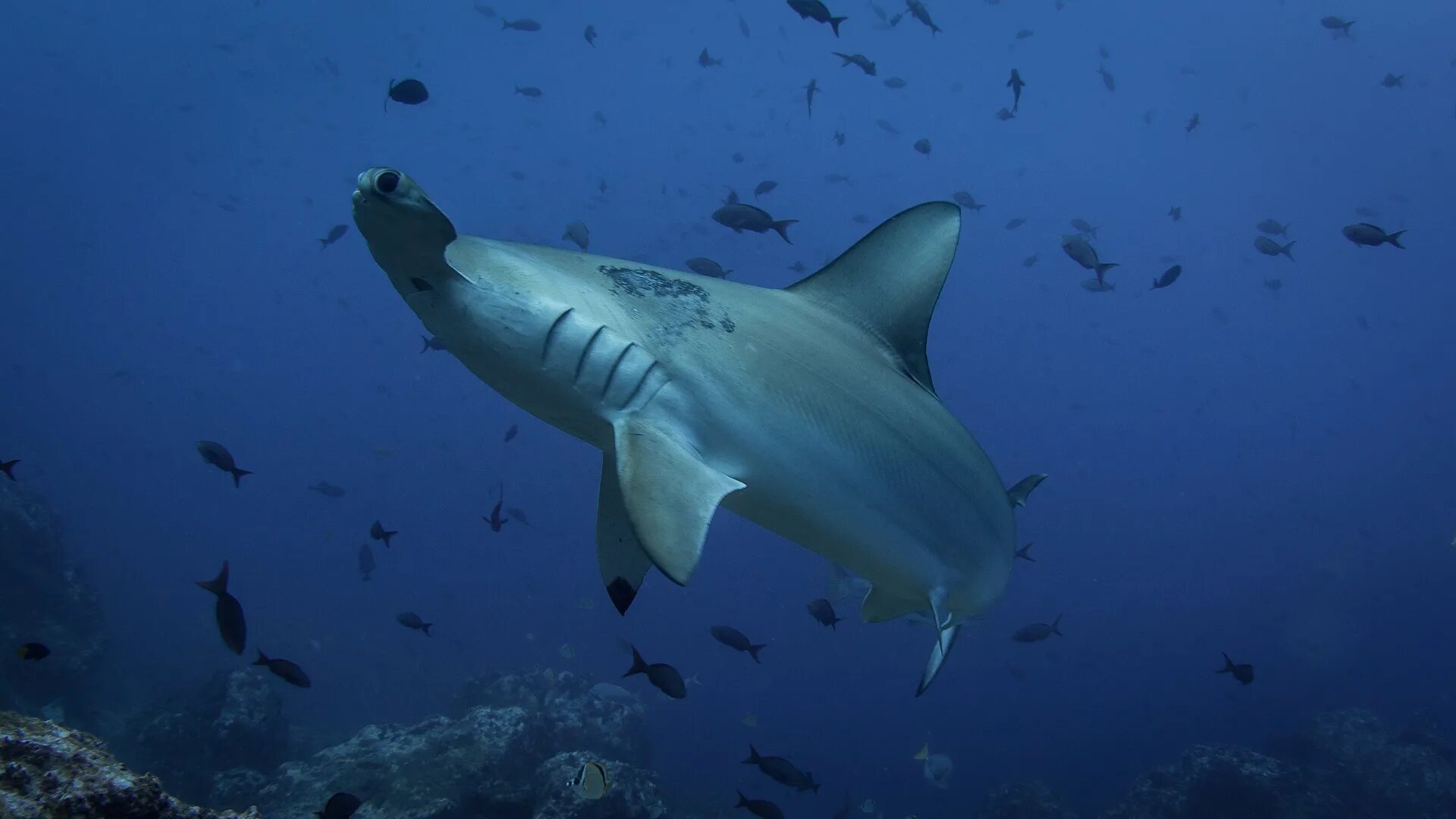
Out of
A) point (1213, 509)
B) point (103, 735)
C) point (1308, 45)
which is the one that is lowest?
point (1213, 509)

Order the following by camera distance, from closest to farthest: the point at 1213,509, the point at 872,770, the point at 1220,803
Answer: the point at 1220,803 → the point at 872,770 → the point at 1213,509

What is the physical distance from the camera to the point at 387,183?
1.64 m

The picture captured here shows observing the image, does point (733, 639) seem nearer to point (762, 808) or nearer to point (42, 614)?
point (762, 808)

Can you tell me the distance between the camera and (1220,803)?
41.9 feet

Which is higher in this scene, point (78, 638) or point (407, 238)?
point (407, 238)

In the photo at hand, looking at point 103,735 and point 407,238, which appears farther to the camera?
point 103,735

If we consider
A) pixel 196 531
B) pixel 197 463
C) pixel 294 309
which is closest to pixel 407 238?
pixel 196 531

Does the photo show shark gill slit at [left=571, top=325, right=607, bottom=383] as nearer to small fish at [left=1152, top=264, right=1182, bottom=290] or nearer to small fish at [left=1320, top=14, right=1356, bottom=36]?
small fish at [left=1152, top=264, right=1182, bottom=290]

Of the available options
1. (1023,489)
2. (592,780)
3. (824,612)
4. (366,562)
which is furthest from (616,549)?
(366,562)

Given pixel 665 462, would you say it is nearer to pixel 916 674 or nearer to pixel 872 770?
pixel 872 770

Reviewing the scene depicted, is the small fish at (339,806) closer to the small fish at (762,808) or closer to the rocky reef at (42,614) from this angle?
the small fish at (762,808)

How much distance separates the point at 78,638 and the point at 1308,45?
68667 mm

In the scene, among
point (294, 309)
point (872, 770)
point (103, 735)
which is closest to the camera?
point (103, 735)

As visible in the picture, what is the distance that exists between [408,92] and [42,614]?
14408 millimetres
